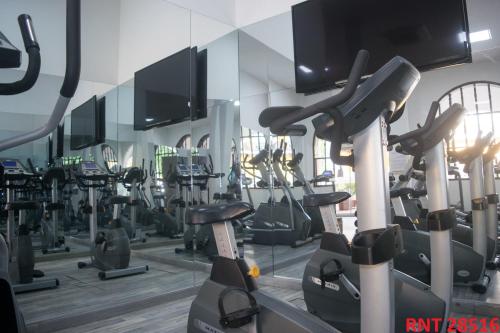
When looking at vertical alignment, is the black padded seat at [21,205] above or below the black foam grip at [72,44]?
below

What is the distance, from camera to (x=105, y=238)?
3.61 metres

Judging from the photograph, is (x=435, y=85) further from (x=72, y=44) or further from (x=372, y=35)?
(x=72, y=44)

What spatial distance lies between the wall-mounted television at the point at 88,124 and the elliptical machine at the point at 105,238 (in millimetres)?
228

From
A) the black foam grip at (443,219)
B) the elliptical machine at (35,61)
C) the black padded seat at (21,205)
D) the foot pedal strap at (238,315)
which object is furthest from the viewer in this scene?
the black padded seat at (21,205)

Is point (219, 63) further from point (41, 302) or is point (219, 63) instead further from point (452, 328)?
point (452, 328)

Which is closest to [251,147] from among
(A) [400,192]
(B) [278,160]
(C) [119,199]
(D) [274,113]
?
(B) [278,160]

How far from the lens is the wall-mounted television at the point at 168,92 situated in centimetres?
368

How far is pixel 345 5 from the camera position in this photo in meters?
2.88

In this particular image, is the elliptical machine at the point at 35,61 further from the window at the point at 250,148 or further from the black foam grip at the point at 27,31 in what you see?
the window at the point at 250,148

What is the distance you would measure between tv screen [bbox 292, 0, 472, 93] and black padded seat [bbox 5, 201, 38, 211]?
238 centimetres

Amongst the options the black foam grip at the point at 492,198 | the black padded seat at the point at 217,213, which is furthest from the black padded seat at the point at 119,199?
the black foam grip at the point at 492,198

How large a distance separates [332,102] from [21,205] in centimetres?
258

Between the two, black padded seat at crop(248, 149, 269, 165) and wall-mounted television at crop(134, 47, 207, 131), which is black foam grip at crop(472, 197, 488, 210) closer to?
black padded seat at crop(248, 149, 269, 165)

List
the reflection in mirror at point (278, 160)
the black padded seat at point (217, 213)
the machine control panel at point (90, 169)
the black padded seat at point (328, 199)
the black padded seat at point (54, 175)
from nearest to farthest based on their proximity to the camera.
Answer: the black padded seat at point (217, 213)
the black padded seat at point (328, 199)
the black padded seat at point (54, 175)
the machine control panel at point (90, 169)
the reflection in mirror at point (278, 160)
